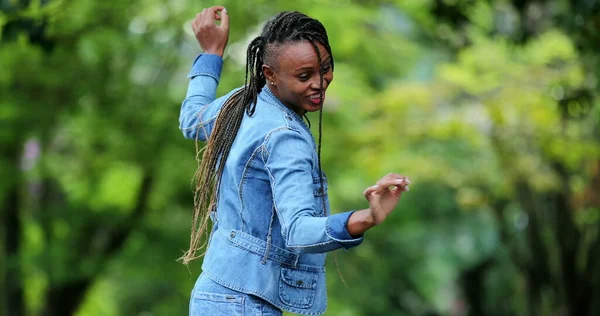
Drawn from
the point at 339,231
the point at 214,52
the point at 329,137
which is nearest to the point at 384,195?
the point at 339,231

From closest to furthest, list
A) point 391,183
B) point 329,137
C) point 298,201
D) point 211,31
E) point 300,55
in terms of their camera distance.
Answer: point 391,183 → point 298,201 → point 300,55 → point 211,31 → point 329,137

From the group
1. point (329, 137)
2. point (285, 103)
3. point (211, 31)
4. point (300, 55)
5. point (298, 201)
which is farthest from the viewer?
point (329, 137)

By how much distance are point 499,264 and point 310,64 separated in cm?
1831

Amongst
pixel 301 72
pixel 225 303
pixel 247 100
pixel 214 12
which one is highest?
pixel 214 12

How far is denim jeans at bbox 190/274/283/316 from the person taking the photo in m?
2.88

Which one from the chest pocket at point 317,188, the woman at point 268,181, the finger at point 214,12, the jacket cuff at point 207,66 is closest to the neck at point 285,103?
the woman at point 268,181

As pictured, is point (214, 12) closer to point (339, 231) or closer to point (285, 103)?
point (285, 103)

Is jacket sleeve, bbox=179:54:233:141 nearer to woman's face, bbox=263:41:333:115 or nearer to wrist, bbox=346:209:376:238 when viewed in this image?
woman's face, bbox=263:41:333:115

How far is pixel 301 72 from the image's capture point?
9.43 feet

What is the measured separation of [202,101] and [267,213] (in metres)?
0.59

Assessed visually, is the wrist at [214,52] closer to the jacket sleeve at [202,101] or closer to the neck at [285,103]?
the jacket sleeve at [202,101]

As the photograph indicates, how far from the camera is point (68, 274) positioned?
12648 millimetres

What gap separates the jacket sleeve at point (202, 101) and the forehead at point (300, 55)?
0.38 meters

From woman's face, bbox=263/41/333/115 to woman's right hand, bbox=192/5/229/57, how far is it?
1.78ft
